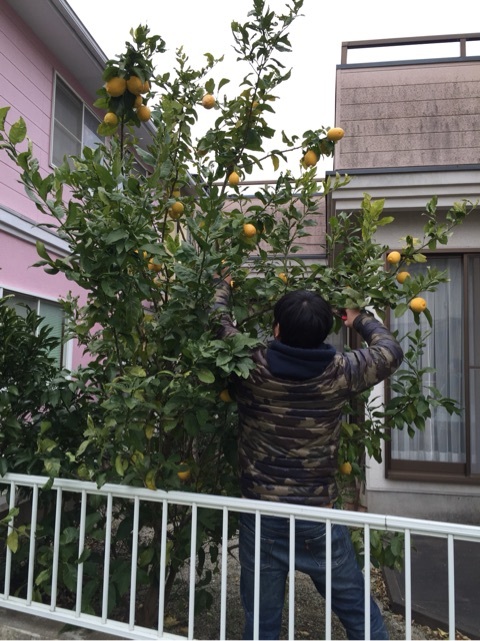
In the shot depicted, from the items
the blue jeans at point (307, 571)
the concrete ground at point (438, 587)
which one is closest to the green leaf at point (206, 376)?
the blue jeans at point (307, 571)

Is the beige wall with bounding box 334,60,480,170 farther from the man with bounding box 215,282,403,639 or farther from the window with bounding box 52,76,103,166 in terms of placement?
the man with bounding box 215,282,403,639

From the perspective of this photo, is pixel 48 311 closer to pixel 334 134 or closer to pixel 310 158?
pixel 310 158

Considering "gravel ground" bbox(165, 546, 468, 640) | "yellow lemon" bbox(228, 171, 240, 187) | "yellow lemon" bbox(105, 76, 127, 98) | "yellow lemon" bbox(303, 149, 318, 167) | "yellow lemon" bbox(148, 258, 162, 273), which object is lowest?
"gravel ground" bbox(165, 546, 468, 640)

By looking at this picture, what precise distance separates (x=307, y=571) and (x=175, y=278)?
4.14 feet

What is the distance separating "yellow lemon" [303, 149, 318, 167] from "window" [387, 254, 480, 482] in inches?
117

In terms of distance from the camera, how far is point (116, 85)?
6.75 feet

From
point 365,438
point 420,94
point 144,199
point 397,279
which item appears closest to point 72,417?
point 144,199

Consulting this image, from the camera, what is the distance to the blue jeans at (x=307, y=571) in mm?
1861

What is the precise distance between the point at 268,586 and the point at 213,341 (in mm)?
939

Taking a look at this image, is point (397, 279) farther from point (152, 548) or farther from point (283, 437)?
point (152, 548)

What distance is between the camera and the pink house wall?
4.97m

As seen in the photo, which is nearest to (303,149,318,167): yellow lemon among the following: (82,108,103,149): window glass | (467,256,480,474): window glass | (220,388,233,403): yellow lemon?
(220,388,233,403): yellow lemon

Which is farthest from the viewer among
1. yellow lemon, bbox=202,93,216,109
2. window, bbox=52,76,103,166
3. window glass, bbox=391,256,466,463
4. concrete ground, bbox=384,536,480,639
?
window, bbox=52,76,103,166

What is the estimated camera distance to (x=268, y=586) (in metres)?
1.90
